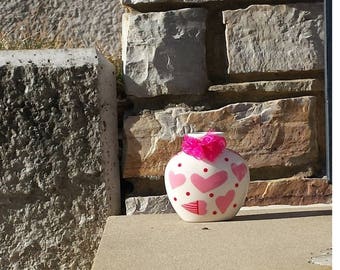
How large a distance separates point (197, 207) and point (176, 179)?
115mm

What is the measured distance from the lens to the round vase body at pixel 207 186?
279cm

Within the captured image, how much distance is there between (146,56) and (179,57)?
12cm

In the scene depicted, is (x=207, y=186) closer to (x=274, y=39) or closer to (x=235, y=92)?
(x=235, y=92)

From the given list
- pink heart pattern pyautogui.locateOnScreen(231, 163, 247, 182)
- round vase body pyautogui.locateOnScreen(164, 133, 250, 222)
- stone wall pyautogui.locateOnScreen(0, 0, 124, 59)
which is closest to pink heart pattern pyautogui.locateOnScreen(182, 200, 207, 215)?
round vase body pyautogui.locateOnScreen(164, 133, 250, 222)

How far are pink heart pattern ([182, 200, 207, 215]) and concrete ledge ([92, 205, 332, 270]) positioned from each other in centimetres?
5

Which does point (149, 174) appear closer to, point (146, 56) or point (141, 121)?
point (141, 121)

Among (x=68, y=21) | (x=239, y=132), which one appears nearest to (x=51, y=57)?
(x=68, y=21)

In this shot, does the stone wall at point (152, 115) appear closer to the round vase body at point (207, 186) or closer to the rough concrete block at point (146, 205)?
the rough concrete block at point (146, 205)

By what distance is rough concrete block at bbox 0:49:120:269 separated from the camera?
303 centimetres

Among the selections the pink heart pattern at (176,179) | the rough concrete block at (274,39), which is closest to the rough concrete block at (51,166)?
the pink heart pattern at (176,179)

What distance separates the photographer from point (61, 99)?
304cm

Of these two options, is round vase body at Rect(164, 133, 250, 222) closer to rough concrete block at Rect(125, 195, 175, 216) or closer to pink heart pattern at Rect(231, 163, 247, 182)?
pink heart pattern at Rect(231, 163, 247, 182)

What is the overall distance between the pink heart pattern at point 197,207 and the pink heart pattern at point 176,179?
73mm

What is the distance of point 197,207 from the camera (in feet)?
9.20
